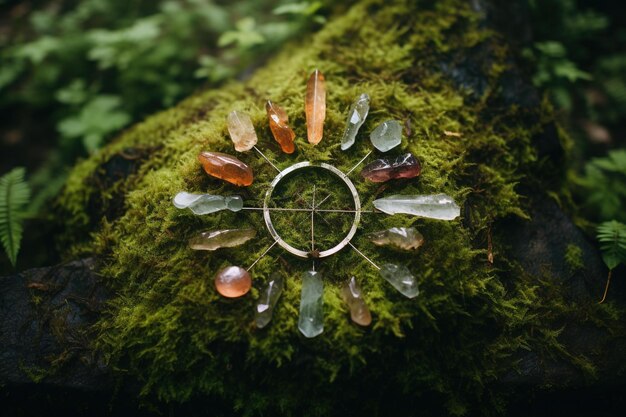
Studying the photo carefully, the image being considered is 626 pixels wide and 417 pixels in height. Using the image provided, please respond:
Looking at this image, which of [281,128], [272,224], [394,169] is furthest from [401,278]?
[281,128]

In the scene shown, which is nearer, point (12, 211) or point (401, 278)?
point (401, 278)

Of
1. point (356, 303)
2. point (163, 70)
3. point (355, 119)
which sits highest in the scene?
point (355, 119)

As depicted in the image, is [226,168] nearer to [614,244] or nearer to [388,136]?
[388,136]

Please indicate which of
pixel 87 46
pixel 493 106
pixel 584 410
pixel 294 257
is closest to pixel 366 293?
pixel 294 257

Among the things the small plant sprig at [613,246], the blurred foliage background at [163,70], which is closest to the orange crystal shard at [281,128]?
the blurred foliage background at [163,70]

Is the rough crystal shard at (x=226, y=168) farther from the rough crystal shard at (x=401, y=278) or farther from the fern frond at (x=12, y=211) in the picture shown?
the fern frond at (x=12, y=211)

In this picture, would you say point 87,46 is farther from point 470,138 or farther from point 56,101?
point 470,138
